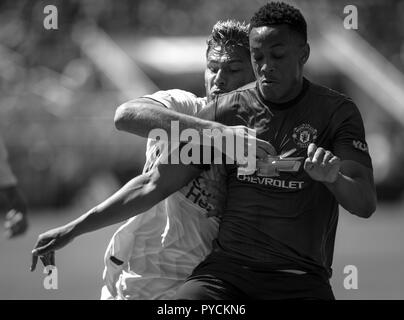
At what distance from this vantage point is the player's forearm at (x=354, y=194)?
3658 millimetres

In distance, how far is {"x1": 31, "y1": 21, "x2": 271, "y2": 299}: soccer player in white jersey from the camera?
4.27 metres

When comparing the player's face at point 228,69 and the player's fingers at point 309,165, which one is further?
the player's face at point 228,69

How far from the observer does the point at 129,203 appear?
4281mm

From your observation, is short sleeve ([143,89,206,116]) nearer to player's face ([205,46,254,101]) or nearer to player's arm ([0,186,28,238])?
player's face ([205,46,254,101])

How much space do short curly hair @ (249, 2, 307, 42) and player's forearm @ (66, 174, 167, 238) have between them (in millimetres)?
973

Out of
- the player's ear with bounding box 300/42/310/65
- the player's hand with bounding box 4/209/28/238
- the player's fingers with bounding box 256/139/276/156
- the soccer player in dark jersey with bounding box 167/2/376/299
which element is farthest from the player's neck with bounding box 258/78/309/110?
the player's hand with bounding box 4/209/28/238

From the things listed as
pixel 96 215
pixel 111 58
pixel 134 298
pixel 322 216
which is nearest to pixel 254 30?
pixel 322 216

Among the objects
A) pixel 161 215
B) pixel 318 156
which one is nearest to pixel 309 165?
pixel 318 156

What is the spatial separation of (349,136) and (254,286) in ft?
2.72

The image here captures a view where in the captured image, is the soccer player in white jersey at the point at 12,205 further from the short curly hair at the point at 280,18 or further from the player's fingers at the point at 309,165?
the player's fingers at the point at 309,165

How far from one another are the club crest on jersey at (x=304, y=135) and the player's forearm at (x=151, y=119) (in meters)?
0.37

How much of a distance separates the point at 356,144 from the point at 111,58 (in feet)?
60.3

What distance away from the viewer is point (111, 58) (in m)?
21.8

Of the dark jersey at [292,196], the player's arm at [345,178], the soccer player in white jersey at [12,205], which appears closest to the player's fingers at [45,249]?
the dark jersey at [292,196]
